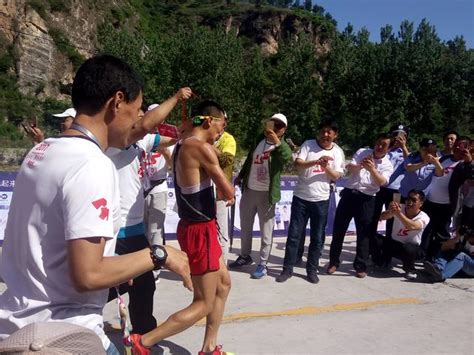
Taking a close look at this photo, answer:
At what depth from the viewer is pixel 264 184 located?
6215 millimetres

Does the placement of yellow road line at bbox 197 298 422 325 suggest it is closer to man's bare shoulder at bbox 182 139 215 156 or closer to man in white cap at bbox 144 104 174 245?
man in white cap at bbox 144 104 174 245

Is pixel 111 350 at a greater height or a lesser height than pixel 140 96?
lesser

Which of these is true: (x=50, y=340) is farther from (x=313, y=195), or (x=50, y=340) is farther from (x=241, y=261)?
(x=241, y=261)

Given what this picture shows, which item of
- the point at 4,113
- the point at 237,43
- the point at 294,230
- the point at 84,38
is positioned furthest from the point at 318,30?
the point at 294,230

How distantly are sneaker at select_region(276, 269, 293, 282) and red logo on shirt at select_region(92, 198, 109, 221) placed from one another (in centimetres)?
464

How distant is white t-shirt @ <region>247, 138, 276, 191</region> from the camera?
6.20 metres

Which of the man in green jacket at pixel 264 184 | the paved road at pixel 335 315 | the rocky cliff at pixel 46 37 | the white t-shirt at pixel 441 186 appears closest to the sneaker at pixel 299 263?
the paved road at pixel 335 315

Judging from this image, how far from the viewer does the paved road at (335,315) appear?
4055mm

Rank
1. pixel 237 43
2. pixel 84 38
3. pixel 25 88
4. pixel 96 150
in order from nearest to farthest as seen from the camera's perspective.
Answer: pixel 96 150
pixel 237 43
pixel 25 88
pixel 84 38

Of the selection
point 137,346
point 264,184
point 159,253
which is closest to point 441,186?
point 264,184

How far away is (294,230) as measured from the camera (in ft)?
19.7

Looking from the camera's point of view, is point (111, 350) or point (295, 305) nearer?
point (111, 350)

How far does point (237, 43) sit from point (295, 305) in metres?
31.8

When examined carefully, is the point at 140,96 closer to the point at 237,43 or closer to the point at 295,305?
the point at 295,305
